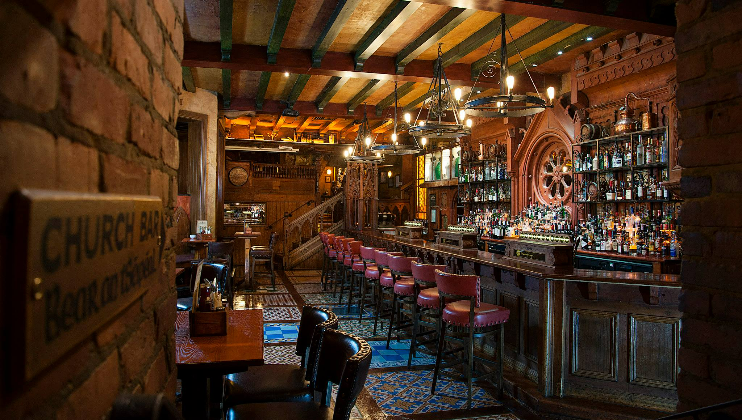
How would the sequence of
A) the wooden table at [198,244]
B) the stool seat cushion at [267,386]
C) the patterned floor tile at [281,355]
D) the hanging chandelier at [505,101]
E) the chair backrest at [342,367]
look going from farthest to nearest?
the wooden table at [198,244] → the patterned floor tile at [281,355] → the hanging chandelier at [505,101] → the stool seat cushion at [267,386] → the chair backrest at [342,367]

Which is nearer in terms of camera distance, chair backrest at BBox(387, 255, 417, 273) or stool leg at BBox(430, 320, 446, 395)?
stool leg at BBox(430, 320, 446, 395)

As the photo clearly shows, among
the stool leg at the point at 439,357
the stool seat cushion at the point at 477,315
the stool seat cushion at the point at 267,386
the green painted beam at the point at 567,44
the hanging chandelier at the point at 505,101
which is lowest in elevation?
the stool leg at the point at 439,357

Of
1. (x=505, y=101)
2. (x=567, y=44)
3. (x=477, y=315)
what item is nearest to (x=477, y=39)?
(x=567, y=44)

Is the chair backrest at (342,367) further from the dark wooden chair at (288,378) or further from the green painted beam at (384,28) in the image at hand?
the green painted beam at (384,28)

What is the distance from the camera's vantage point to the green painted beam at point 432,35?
5.56 meters

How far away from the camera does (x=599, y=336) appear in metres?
3.98

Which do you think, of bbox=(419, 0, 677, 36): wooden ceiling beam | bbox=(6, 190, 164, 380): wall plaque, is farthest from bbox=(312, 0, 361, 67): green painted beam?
bbox=(6, 190, 164, 380): wall plaque

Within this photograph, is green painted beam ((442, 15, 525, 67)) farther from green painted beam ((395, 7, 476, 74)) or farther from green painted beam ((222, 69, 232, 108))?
green painted beam ((222, 69, 232, 108))

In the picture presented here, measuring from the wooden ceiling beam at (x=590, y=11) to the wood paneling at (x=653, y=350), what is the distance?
118 inches

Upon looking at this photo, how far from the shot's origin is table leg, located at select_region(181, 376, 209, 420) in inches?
88.2

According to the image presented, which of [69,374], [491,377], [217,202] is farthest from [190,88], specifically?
[69,374]

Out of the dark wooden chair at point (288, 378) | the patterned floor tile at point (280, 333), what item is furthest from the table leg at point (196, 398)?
the patterned floor tile at point (280, 333)

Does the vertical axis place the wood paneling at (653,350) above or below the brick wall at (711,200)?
below

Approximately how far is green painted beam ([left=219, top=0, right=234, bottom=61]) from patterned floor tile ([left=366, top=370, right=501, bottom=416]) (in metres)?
4.11
